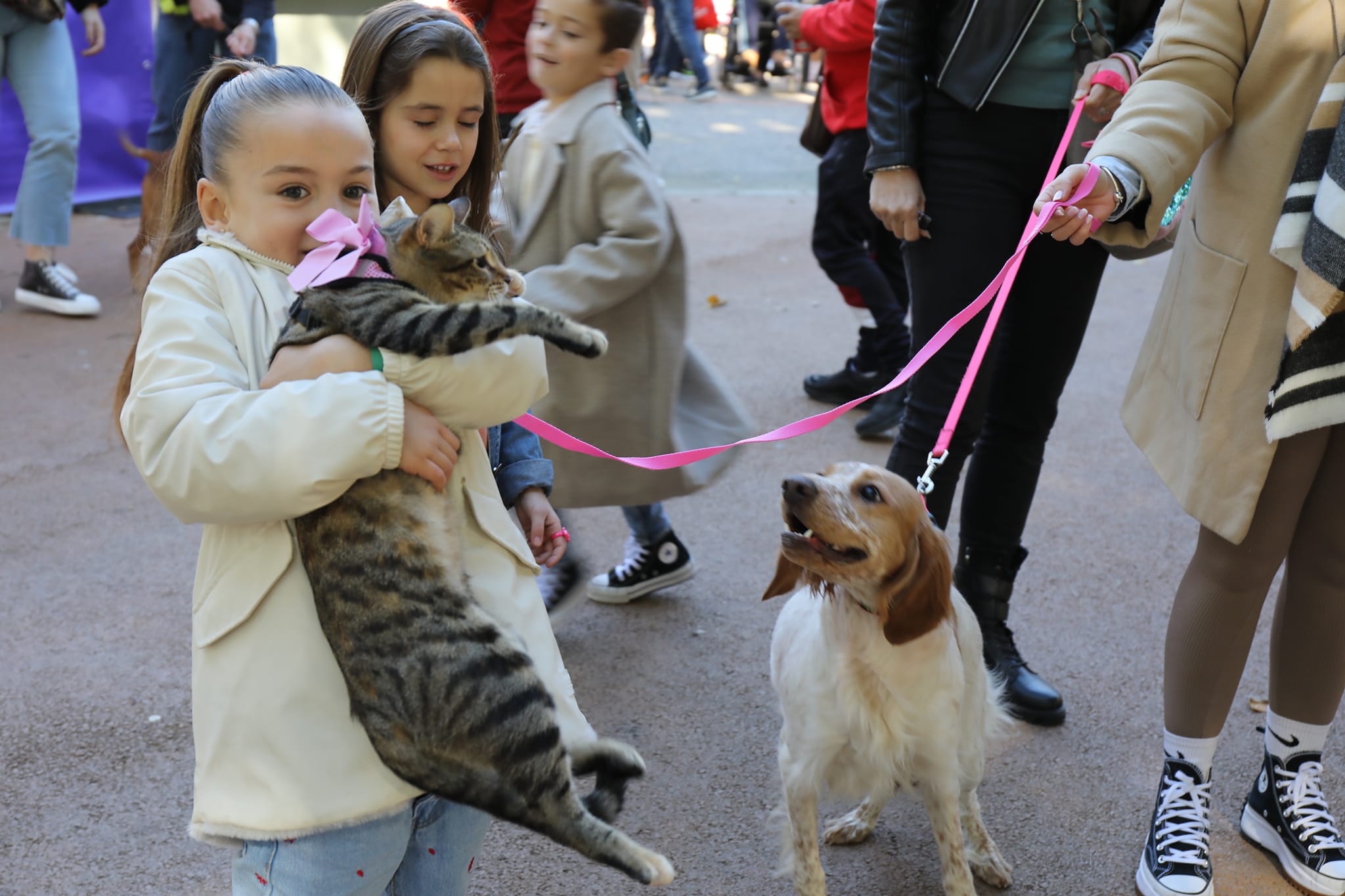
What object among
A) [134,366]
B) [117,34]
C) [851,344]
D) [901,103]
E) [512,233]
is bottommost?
[851,344]

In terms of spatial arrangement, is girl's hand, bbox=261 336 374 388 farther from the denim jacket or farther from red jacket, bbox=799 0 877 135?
red jacket, bbox=799 0 877 135

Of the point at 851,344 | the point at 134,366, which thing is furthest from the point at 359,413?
the point at 851,344

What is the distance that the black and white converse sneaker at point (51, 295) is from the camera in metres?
6.53

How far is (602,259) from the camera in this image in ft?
10.3

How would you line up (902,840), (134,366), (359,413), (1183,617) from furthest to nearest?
1. (902,840)
2. (1183,617)
3. (134,366)
4. (359,413)

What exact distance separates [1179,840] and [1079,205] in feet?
4.93

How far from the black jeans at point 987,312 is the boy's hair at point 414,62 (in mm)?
1259

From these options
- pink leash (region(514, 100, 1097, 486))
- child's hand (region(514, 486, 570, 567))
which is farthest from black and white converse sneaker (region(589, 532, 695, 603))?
child's hand (region(514, 486, 570, 567))

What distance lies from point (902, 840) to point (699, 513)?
2.08 meters

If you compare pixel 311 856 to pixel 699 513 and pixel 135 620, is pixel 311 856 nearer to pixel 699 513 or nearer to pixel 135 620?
pixel 135 620

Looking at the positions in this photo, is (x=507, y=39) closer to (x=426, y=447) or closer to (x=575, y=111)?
(x=575, y=111)

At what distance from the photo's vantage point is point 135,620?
12.5 ft

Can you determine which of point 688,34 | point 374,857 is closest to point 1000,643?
point 374,857

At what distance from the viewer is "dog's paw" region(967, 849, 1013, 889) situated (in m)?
2.74
